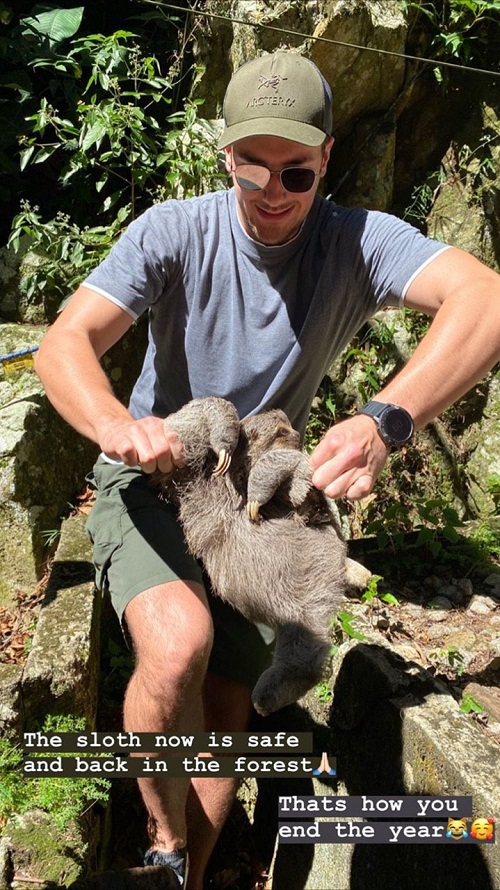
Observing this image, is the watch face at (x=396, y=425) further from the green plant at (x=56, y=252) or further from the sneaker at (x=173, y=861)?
the green plant at (x=56, y=252)

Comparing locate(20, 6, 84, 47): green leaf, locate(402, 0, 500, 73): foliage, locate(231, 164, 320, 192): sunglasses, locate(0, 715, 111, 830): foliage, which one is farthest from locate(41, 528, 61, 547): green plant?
locate(402, 0, 500, 73): foliage

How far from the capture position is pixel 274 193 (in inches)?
113

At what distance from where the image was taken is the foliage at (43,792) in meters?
2.93

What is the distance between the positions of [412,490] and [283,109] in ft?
11.6

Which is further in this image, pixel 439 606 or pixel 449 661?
pixel 439 606

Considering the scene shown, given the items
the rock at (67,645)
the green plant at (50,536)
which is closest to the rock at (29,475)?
the green plant at (50,536)

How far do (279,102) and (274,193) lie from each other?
330mm

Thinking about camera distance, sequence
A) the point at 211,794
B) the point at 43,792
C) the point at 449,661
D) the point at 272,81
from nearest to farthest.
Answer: the point at 272,81
the point at 43,792
the point at 211,794
the point at 449,661

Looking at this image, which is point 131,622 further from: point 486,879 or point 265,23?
point 265,23

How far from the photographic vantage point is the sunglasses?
2822 millimetres

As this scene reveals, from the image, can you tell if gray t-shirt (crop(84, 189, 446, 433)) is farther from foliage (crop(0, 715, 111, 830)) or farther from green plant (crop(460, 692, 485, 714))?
foliage (crop(0, 715, 111, 830))

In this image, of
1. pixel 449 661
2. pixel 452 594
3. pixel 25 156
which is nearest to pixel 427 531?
pixel 452 594

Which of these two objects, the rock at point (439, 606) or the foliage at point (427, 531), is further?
the foliage at point (427, 531)

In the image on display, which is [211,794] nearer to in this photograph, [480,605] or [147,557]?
[147,557]
